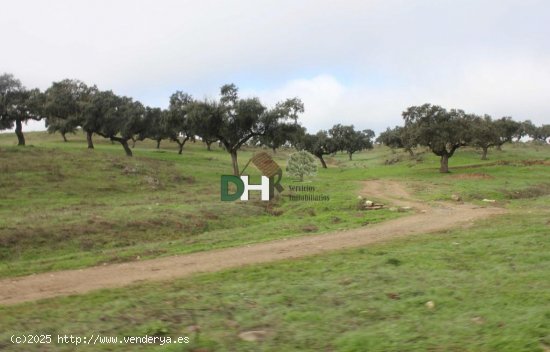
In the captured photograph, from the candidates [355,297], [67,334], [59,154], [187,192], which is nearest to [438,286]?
[355,297]

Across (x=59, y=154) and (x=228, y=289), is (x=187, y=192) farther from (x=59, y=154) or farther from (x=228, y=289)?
(x=228, y=289)

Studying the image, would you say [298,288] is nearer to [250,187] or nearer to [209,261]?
[209,261]

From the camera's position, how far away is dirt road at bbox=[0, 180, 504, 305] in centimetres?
1016

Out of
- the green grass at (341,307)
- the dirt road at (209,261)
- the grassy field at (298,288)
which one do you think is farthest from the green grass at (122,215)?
the green grass at (341,307)

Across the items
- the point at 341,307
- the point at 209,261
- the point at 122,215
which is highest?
the point at 341,307

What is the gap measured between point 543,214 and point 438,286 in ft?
44.8

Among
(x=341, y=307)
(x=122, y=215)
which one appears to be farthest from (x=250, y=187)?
(x=341, y=307)

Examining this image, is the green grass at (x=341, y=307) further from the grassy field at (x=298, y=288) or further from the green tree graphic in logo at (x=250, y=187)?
the green tree graphic in logo at (x=250, y=187)

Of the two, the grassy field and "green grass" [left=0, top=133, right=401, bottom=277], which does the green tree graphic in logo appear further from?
the grassy field

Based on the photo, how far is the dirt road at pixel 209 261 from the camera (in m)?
10.2

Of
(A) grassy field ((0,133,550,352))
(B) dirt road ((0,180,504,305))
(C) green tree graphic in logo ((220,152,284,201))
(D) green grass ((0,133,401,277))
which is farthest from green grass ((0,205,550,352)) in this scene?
(C) green tree graphic in logo ((220,152,284,201))

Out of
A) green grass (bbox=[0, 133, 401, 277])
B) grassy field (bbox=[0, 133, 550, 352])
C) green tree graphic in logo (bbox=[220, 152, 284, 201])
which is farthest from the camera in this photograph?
green tree graphic in logo (bbox=[220, 152, 284, 201])

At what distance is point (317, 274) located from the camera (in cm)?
980

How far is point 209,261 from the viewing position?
1244 cm
